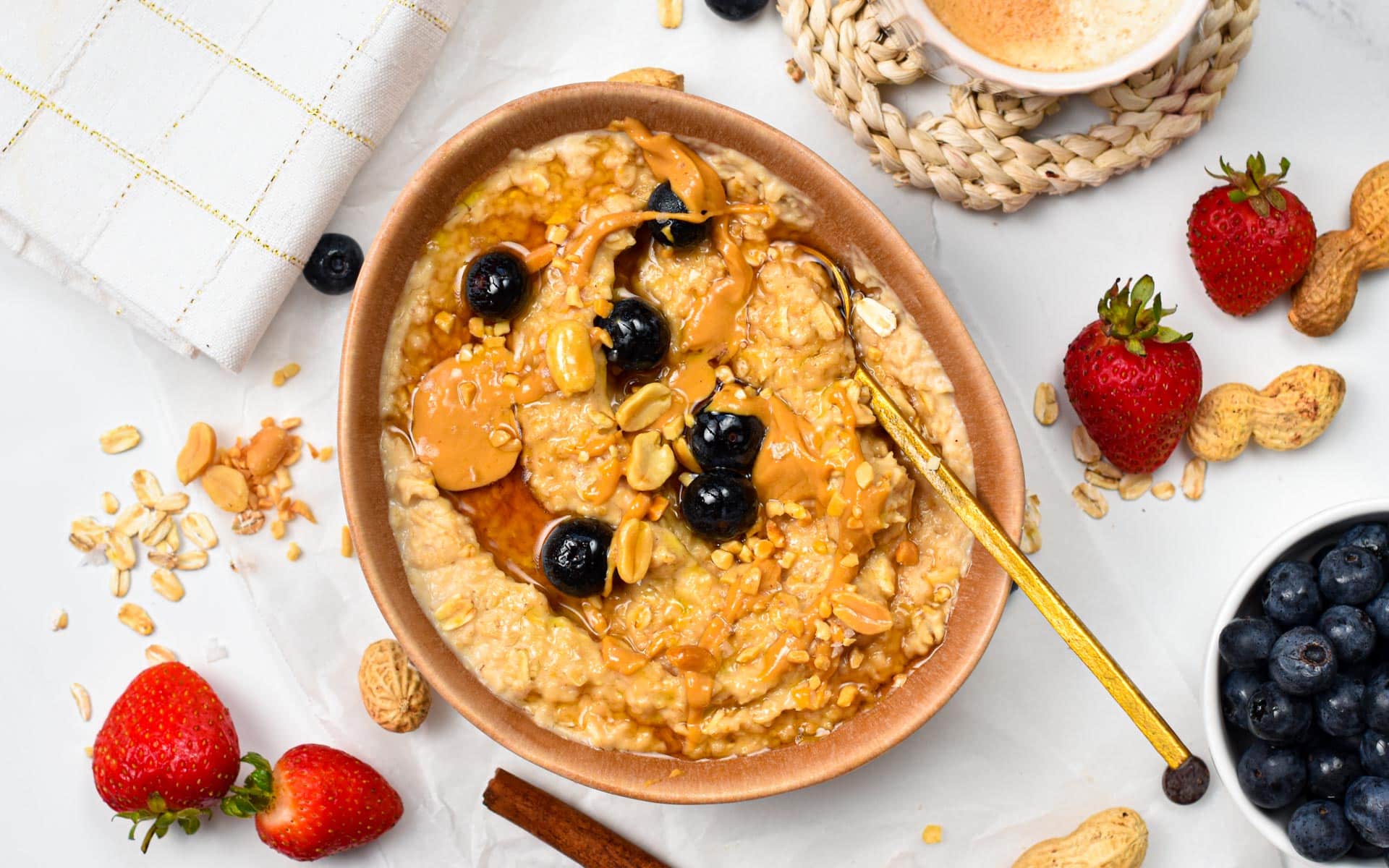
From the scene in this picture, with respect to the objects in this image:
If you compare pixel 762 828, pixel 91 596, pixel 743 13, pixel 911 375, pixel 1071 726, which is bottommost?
pixel 91 596

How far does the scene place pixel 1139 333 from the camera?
2123 millimetres

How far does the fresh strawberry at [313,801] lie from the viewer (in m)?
2.20

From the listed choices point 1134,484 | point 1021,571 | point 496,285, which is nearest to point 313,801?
point 496,285

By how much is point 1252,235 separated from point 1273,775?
1.00m

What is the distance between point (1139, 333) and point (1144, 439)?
214 mm

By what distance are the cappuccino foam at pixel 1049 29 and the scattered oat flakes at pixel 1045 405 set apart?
626 millimetres

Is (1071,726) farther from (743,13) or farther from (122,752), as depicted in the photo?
(122,752)

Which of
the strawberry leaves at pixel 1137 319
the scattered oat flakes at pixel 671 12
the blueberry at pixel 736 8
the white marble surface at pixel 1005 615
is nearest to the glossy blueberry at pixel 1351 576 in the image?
the white marble surface at pixel 1005 615

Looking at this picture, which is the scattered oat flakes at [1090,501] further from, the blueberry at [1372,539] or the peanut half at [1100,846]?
the peanut half at [1100,846]

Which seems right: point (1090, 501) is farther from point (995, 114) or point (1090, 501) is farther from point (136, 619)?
point (136, 619)

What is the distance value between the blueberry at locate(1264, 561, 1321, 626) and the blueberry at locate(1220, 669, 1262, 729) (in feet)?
0.37

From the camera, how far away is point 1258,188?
2172 millimetres

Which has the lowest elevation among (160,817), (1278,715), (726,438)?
(160,817)

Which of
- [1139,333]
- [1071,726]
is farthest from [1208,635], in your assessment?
[1139,333]
